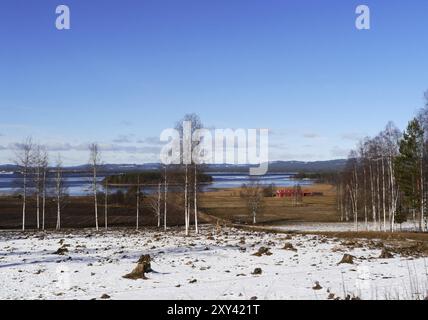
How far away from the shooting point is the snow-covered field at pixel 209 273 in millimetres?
15250

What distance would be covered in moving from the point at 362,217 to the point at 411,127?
29032 millimetres

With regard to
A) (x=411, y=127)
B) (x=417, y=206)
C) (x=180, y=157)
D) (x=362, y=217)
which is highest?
(x=411, y=127)

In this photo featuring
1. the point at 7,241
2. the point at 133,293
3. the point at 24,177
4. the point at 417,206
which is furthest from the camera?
the point at 24,177

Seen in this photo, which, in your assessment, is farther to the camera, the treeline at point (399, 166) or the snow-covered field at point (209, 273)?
the treeline at point (399, 166)

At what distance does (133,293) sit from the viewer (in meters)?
15.6

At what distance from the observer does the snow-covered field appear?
15250 millimetres

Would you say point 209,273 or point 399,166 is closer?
point 209,273

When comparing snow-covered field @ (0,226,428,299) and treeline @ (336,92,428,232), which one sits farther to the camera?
treeline @ (336,92,428,232)

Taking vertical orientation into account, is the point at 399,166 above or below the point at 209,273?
above

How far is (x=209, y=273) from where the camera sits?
20297 mm

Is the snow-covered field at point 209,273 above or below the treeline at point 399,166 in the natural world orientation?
below

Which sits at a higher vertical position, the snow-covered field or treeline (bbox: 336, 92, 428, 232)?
treeline (bbox: 336, 92, 428, 232)

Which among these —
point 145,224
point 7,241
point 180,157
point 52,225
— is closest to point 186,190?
point 180,157

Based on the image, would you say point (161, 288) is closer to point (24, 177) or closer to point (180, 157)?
point (180, 157)
